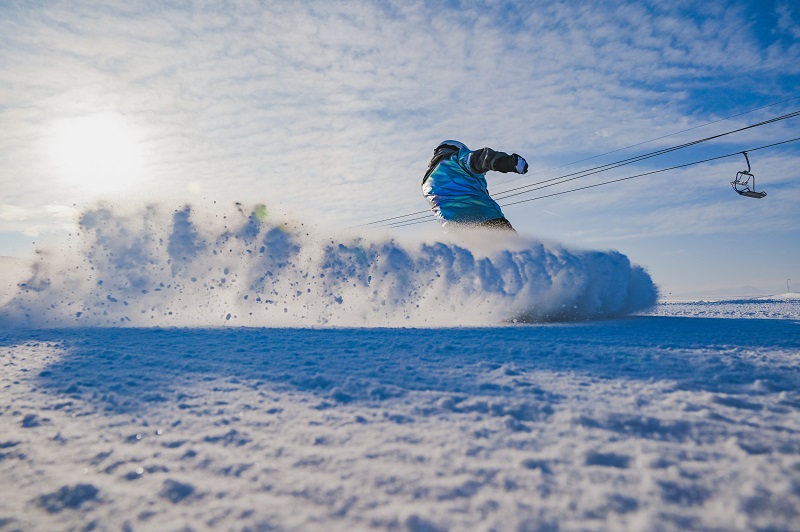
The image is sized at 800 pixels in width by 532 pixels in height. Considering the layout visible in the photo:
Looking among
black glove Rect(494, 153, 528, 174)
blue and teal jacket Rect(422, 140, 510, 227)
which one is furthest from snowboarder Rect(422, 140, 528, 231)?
black glove Rect(494, 153, 528, 174)

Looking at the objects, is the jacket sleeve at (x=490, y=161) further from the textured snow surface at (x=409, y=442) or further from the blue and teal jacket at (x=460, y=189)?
the textured snow surface at (x=409, y=442)

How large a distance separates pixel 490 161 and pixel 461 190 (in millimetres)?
841

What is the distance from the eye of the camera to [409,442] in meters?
1.68

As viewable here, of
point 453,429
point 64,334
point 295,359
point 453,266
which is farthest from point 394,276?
point 453,429

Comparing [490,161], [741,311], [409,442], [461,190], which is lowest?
[741,311]

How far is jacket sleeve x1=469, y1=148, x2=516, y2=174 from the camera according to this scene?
7.41 meters

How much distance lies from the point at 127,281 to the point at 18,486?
624 centimetres

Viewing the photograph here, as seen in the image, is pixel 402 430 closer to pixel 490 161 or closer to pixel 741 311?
pixel 490 161

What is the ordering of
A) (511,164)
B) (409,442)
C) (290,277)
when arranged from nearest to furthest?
1. (409,442)
2. (290,277)
3. (511,164)

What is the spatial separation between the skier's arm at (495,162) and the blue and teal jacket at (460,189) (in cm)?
2

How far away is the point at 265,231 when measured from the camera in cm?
731

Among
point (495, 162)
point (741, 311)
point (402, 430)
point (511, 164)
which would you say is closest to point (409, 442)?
point (402, 430)

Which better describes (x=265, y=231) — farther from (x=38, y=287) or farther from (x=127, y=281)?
(x=38, y=287)

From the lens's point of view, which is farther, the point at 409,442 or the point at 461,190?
the point at 461,190
